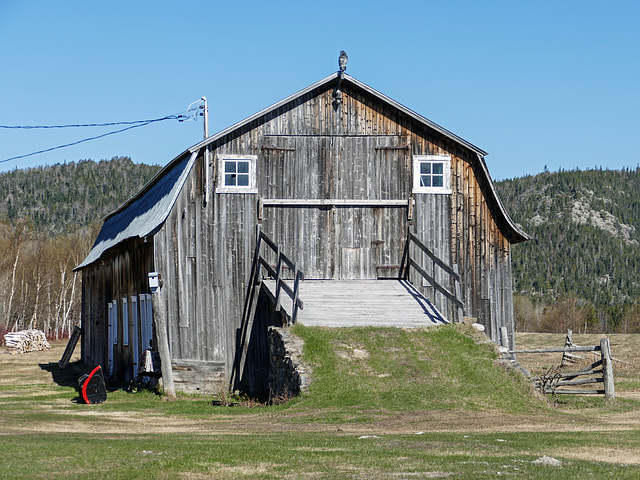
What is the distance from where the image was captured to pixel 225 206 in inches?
948

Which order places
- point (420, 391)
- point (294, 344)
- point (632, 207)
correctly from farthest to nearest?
1. point (632, 207)
2. point (294, 344)
3. point (420, 391)

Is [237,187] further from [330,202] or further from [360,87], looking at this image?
[360,87]

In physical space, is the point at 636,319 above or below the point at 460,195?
below

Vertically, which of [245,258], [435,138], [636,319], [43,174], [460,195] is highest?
[43,174]

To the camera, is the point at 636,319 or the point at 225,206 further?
the point at 636,319

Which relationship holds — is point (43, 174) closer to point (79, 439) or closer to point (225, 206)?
point (225, 206)

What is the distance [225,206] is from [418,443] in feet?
41.4

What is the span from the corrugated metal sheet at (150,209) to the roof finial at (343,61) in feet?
15.5

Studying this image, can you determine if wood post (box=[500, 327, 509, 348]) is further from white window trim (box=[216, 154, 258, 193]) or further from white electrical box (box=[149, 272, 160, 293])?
white electrical box (box=[149, 272, 160, 293])

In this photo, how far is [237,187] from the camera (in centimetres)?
2414

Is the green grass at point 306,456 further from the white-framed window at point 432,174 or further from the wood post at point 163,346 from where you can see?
the white-framed window at point 432,174

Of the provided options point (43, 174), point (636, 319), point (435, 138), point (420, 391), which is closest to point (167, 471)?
point (420, 391)

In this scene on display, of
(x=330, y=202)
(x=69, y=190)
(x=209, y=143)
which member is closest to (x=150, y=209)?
Result: (x=209, y=143)

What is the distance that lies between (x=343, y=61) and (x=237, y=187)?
4.62m
